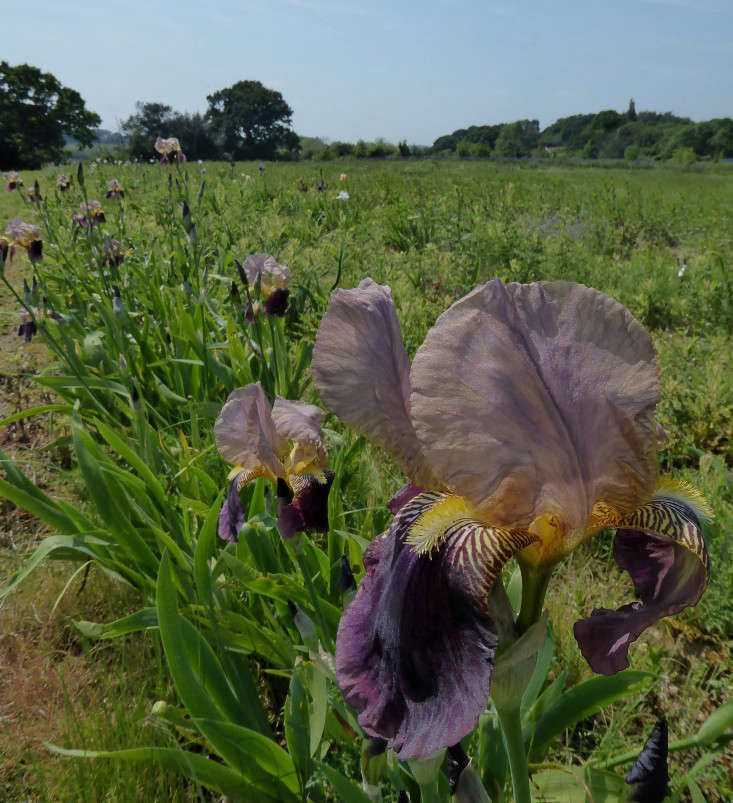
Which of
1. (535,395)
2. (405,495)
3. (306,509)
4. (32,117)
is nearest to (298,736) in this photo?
(306,509)

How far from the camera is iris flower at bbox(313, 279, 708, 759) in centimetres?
76

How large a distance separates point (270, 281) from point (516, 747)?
110 inches

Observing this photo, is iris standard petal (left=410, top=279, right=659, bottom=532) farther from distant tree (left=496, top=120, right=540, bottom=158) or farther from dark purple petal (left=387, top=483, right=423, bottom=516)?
distant tree (left=496, top=120, right=540, bottom=158)

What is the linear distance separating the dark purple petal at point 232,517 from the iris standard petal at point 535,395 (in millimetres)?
1036

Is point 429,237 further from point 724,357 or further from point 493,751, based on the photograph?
point 493,751

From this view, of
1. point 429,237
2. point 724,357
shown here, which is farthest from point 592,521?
point 429,237

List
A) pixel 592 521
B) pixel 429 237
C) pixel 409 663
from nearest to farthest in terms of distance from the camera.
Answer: pixel 409 663
pixel 592 521
pixel 429 237

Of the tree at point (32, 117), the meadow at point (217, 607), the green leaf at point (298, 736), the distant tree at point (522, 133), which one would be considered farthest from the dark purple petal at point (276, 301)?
the distant tree at point (522, 133)

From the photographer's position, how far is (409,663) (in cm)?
75

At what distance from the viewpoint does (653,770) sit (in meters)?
1.03

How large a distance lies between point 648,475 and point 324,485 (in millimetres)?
992

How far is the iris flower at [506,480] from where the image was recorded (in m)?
0.76

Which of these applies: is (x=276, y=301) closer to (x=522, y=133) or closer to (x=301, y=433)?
(x=301, y=433)

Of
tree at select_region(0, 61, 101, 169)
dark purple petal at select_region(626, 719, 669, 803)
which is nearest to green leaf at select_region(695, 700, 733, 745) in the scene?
dark purple petal at select_region(626, 719, 669, 803)
